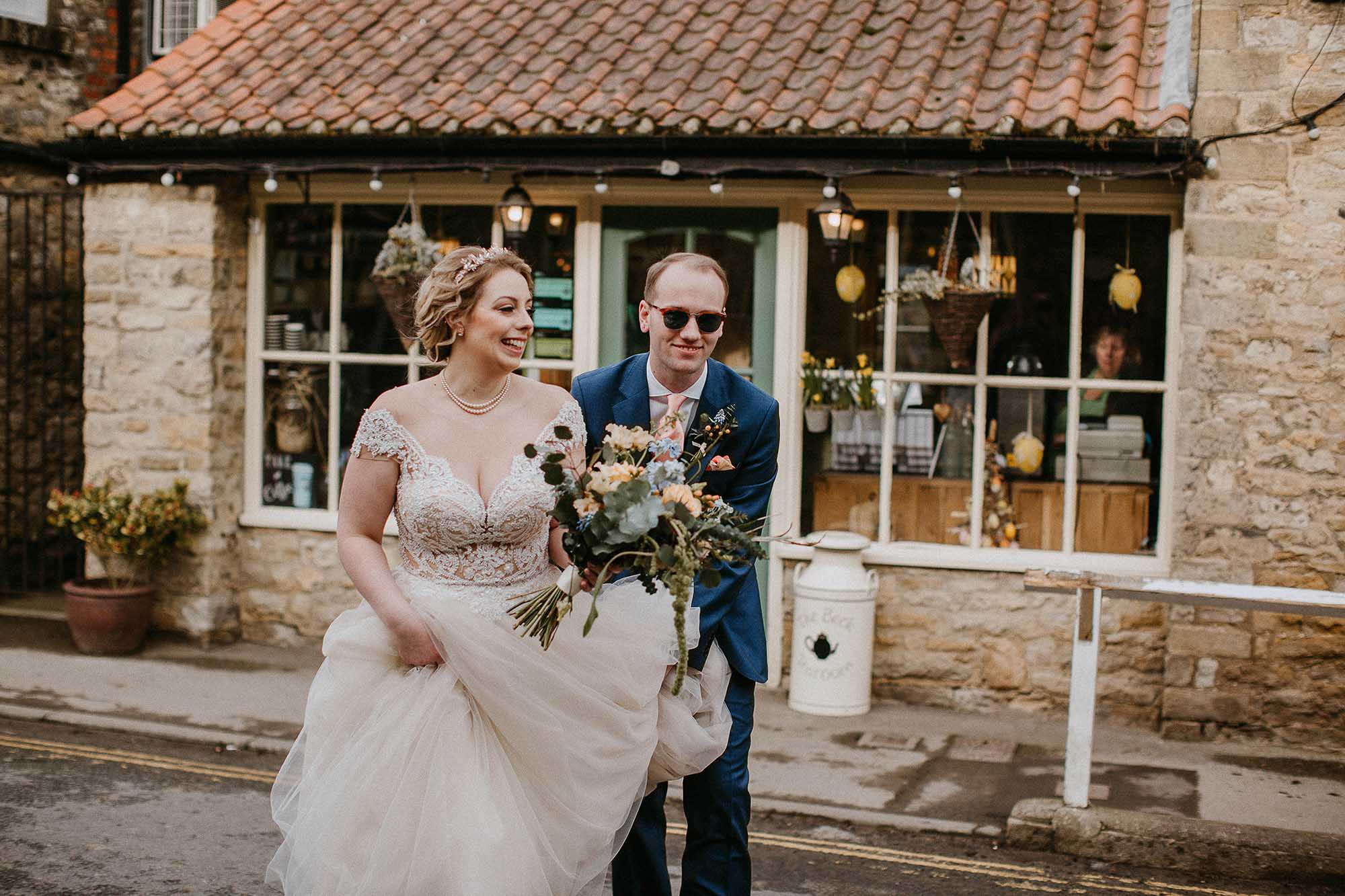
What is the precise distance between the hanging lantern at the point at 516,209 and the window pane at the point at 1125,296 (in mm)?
3199

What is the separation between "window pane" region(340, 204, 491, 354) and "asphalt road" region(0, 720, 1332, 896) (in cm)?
335

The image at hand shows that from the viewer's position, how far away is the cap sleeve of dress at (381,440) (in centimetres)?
363

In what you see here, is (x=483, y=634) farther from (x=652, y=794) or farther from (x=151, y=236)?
(x=151, y=236)

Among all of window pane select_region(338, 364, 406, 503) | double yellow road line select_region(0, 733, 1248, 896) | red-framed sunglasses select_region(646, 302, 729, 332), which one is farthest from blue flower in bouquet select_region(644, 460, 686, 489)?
window pane select_region(338, 364, 406, 503)

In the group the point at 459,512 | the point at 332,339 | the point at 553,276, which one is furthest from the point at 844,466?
the point at 459,512

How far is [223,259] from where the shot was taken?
8.95 m

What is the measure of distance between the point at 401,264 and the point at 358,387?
3.56ft

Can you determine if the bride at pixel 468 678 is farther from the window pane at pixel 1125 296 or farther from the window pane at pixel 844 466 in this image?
the window pane at pixel 1125 296

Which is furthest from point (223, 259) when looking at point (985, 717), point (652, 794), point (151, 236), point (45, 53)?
point (652, 794)

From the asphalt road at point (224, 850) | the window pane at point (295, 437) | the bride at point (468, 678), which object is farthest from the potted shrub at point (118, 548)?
the bride at point (468, 678)

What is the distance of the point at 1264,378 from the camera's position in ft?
23.5

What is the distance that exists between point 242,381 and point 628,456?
640cm

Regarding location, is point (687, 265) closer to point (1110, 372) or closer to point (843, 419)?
point (843, 419)

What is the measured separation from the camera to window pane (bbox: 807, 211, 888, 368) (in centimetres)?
810
